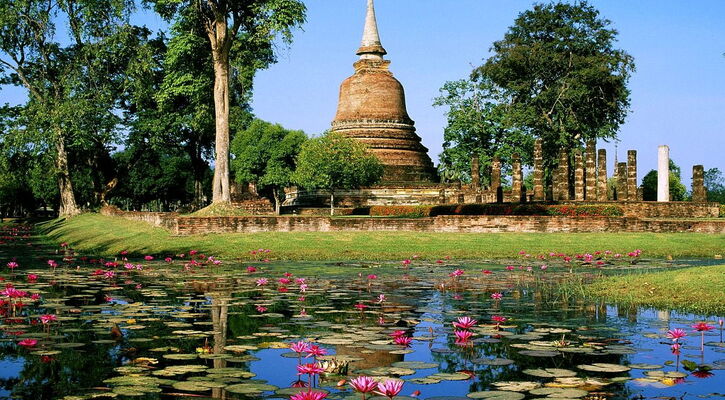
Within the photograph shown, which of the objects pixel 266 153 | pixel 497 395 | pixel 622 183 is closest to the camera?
pixel 497 395

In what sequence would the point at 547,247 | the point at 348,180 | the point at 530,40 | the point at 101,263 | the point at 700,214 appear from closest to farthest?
1. the point at 101,263
2. the point at 547,247
3. the point at 700,214
4. the point at 348,180
5. the point at 530,40

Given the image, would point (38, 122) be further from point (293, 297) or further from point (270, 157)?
point (293, 297)

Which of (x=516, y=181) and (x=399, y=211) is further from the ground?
(x=516, y=181)

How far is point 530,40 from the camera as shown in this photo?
170 ft

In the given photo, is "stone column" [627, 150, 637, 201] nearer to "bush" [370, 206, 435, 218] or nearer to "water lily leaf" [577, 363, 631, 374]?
"bush" [370, 206, 435, 218]

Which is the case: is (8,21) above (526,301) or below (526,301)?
above

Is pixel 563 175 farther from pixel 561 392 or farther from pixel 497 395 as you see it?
pixel 497 395

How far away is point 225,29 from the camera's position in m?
25.8

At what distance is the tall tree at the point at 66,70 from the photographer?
37656 mm

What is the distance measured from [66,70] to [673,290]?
36.2m

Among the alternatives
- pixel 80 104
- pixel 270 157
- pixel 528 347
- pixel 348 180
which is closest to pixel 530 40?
pixel 348 180

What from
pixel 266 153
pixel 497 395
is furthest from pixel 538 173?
pixel 497 395

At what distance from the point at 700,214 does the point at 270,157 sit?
3133 centimetres

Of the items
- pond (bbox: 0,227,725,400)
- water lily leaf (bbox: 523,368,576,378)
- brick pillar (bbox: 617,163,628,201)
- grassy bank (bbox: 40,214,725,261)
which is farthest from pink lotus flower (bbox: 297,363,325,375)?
brick pillar (bbox: 617,163,628,201)
